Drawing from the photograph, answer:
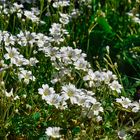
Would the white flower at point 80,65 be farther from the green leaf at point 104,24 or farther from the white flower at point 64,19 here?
the green leaf at point 104,24

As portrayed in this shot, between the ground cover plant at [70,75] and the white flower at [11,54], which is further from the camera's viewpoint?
the white flower at [11,54]

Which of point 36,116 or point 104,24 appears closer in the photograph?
point 36,116

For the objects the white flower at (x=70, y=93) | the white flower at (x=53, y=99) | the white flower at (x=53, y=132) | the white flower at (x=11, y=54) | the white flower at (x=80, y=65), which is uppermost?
the white flower at (x=11, y=54)

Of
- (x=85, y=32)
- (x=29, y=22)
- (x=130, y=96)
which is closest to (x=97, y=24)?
(x=85, y=32)

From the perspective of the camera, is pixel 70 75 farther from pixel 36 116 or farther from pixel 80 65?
pixel 36 116

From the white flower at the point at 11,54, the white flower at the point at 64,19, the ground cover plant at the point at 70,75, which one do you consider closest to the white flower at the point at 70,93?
the ground cover plant at the point at 70,75

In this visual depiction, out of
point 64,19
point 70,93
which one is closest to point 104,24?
point 64,19

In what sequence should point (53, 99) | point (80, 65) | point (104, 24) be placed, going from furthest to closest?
point (104, 24), point (80, 65), point (53, 99)

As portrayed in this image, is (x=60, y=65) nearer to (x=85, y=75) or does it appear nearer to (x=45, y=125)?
(x=85, y=75)
